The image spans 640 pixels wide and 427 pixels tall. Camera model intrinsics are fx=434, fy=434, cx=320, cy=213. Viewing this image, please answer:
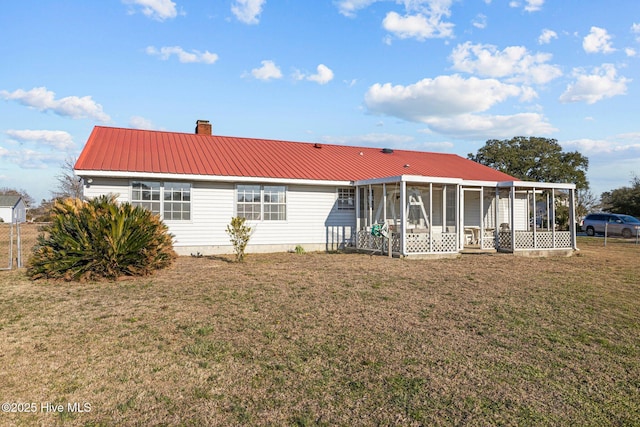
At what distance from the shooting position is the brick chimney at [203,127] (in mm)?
19375

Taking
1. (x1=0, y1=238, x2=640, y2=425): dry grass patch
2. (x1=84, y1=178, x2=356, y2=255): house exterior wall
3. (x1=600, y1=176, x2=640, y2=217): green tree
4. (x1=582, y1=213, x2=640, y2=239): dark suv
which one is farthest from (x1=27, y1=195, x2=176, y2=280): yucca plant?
(x1=600, y1=176, x2=640, y2=217): green tree

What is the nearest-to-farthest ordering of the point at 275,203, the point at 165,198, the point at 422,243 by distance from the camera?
1. the point at 165,198
2. the point at 422,243
3. the point at 275,203

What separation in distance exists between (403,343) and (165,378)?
2.75 meters

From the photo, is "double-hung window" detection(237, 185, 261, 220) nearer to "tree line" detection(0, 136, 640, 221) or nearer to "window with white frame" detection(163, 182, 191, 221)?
"window with white frame" detection(163, 182, 191, 221)

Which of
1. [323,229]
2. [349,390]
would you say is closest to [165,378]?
[349,390]

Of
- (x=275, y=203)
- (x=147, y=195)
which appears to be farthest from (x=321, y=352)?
(x=275, y=203)

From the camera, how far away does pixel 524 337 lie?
5.62 metres

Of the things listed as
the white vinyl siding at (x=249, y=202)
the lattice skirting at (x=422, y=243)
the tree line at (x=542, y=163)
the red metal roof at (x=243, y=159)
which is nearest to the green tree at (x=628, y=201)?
the tree line at (x=542, y=163)

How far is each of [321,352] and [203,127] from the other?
16.3m

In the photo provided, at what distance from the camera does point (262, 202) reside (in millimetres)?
15492

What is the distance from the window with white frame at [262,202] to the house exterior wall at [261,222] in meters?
0.16

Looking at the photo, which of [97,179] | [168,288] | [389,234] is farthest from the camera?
[389,234]

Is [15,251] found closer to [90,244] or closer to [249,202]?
[249,202]

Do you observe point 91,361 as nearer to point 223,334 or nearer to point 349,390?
point 223,334
